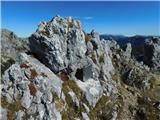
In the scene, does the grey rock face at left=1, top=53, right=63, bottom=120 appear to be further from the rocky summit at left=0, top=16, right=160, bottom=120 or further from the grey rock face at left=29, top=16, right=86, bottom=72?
the grey rock face at left=29, top=16, right=86, bottom=72

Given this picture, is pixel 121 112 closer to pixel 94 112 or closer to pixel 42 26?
pixel 94 112

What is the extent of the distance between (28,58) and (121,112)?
91.6 feet

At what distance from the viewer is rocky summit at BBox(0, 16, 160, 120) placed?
2742 inches

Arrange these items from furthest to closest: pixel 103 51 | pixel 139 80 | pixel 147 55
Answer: pixel 147 55, pixel 139 80, pixel 103 51

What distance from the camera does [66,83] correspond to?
3174 inches

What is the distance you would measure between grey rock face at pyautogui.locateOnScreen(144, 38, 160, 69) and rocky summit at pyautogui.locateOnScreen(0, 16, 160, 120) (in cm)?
8547

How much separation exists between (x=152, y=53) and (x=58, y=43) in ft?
375

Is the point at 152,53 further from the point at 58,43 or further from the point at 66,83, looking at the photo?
the point at 66,83

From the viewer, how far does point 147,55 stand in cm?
19288

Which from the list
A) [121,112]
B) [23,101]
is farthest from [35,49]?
[121,112]

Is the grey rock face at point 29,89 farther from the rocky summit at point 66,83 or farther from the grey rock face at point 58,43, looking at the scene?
the grey rock face at point 58,43

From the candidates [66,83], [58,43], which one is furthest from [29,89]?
[58,43]

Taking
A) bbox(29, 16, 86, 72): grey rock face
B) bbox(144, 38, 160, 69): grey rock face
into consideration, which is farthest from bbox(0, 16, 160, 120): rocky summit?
bbox(144, 38, 160, 69): grey rock face

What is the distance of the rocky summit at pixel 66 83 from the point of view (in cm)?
6964
